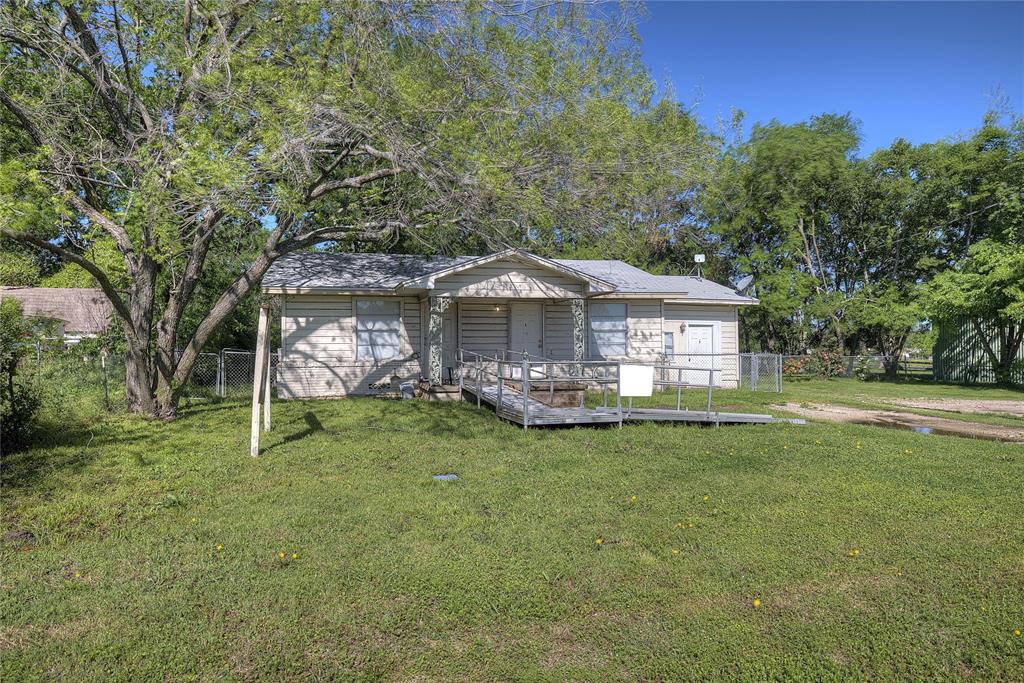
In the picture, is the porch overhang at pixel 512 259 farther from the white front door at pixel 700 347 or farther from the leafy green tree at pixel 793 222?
the leafy green tree at pixel 793 222

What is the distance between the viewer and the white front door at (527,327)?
54.4 ft

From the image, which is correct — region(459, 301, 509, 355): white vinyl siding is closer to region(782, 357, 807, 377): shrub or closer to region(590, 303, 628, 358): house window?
Answer: region(590, 303, 628, 358): house window

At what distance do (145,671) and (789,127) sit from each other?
97.8ft

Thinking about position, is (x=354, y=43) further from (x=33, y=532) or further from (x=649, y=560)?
(x=649, y=560)

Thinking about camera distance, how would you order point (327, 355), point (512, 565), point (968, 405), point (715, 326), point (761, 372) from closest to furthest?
point (512, 565)
point (968, 405)
point (327, 355)
point (715, 326)
point (761, 372)

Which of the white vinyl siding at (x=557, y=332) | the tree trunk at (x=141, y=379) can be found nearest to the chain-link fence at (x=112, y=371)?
the tree trunk at (x=141, y=379)

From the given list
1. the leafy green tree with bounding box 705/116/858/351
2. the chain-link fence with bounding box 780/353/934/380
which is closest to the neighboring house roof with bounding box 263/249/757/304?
the chain-link fence with bounding box 780/353/934/380

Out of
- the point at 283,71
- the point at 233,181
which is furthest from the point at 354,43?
the point at 233,181

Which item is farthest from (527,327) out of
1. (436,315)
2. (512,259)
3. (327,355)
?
(327,355)

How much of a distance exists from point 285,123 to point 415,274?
289 inches

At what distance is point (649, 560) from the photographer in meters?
4.54

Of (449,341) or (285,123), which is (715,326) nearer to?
(449,341)

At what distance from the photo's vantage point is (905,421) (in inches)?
461

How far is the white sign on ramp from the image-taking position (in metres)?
9.80
